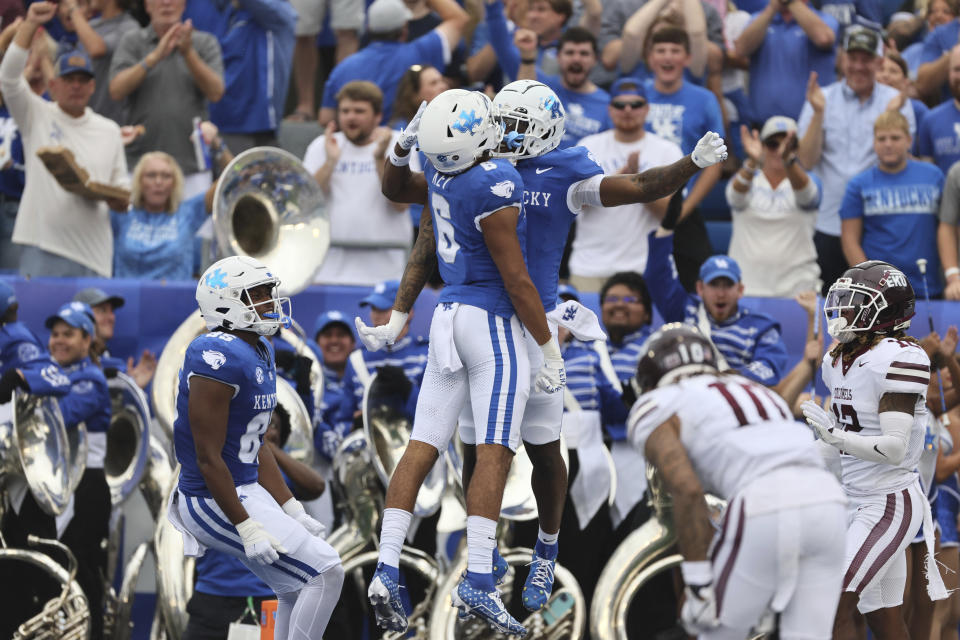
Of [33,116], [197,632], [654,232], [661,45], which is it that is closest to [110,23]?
[33,116]

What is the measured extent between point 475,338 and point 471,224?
1.75 ft

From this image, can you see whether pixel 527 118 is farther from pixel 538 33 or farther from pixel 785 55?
pixel 785 55

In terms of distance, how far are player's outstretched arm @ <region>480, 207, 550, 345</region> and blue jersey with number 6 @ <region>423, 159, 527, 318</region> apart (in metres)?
0.04

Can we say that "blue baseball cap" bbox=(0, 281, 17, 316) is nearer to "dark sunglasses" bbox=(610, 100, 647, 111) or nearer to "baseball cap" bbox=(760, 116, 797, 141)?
"dark sunglasses" bbox=(610, 100, 647, 111)

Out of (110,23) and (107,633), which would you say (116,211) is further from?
(107,633)

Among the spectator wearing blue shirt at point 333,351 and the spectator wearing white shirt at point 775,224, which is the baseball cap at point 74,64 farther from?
the spectator wearing white shirt at point 775,224

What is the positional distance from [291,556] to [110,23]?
23.2 feet

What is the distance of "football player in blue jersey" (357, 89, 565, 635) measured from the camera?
24.3 feet

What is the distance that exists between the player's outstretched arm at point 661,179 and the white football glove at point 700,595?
2027mm

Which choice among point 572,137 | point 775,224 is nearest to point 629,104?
point 572,137

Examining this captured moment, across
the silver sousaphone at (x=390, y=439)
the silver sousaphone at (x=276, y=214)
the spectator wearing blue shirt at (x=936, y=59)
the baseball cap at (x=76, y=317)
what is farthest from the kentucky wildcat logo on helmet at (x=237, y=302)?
the spectator wearing blue shirt at (x=936, y=59)

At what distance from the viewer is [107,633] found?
402 inches

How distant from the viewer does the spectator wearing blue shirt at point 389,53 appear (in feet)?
42.7

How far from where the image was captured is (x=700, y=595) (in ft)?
21.0
